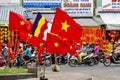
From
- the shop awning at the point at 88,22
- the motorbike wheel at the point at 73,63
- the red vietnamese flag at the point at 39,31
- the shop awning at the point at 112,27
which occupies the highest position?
the shop awning at the point at 88,22

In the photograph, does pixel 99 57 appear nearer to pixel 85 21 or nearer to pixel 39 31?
pixel 85 21

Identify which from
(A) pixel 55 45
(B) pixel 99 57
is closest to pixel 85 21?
(B) pixel 99 57

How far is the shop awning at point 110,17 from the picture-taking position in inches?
1619

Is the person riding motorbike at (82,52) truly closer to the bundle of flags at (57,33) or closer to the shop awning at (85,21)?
the shop awning at (85,21)

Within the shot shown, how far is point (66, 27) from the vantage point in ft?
60.0

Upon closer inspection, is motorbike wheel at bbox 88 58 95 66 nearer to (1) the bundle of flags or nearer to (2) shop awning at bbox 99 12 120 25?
(2) shop awning at bbox 99 12 120 25

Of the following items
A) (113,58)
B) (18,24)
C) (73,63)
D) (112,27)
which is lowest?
(73,63)

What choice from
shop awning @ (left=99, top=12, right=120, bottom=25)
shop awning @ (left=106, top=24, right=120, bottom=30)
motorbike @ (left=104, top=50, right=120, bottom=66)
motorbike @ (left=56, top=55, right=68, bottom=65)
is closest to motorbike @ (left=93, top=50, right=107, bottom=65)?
motorbike @ (left=104, top=50, right=120, bottom=66)

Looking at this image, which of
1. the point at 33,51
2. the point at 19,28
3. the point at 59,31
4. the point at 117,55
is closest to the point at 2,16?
the point at 33,51

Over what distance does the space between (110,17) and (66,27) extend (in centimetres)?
2392

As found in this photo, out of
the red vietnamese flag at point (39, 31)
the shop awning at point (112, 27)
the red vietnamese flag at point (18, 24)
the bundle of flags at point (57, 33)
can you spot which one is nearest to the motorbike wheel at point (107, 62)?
the shop awning at point (112, 27)

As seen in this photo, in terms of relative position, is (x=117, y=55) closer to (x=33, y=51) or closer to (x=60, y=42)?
(x=33, y=51)

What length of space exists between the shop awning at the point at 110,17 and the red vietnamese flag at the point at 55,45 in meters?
23.6

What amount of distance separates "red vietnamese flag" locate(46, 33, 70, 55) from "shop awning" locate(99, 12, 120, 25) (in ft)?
77.5
